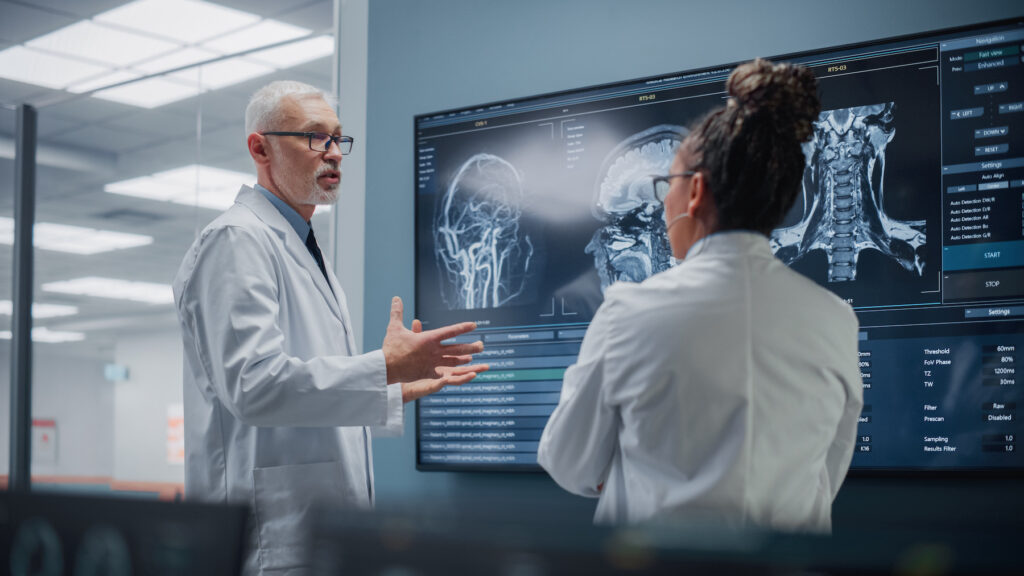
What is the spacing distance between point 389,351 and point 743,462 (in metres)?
0.76

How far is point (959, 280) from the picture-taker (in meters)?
2.01

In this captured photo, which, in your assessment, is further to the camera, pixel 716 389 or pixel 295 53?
pixel 295 53

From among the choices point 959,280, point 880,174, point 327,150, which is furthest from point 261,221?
point 959,280

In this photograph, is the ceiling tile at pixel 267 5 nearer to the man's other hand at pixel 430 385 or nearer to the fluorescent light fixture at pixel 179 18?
the fluorescent light fixture at pixel 179 18

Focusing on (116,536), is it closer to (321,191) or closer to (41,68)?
(321,191)

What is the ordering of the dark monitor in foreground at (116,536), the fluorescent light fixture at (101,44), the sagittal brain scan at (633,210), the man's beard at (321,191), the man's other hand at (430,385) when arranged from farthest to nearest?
1. the fluorescent light fixture at (101,44)
2. the sagittal brain scan at (633,210)
3. the man's beard at (321,191)
4. the man's other hand at (430,385)
5. the dark monitor in foreground at (116,536)

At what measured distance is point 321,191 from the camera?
2076 millimetres

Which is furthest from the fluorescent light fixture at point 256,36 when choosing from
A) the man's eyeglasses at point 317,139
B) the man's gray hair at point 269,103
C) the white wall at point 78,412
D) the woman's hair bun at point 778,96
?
the woman's hair bun at point 778,96

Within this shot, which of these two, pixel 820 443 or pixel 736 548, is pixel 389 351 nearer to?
pixel 820 443

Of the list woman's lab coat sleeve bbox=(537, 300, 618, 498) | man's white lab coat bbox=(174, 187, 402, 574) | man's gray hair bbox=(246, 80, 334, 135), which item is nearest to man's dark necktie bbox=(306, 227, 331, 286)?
man's white lab coat bbox=(174, 187, 402, 574)

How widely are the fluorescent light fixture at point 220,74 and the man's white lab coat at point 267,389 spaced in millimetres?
2003

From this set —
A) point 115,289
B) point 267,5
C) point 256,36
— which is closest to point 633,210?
point 267,5

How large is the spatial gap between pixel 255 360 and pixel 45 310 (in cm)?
396

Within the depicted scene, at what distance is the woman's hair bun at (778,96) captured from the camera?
4.20 feet
